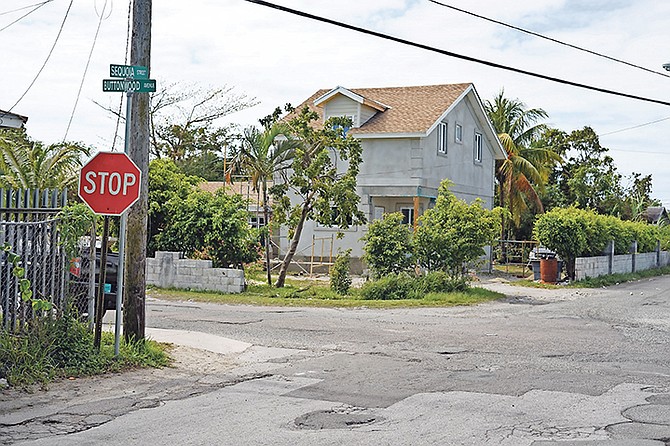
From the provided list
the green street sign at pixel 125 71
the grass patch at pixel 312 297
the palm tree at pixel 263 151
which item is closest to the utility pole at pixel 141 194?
the green street sign at pixel 125 71

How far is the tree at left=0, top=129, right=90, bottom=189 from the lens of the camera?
18.7 m

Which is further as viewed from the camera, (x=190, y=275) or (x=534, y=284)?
(x=534, y=284)

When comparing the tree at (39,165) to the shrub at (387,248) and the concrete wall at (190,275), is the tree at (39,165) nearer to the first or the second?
the concrete wall at (190,275)

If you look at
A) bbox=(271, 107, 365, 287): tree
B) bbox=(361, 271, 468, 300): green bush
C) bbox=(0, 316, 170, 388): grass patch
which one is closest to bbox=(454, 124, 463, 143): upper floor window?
bbox=(271, 107, 365, 287): tree

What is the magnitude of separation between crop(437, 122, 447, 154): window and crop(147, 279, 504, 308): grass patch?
9.65 meters

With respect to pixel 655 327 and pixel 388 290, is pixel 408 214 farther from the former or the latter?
pixel 655 327

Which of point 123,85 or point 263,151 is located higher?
point 263,151

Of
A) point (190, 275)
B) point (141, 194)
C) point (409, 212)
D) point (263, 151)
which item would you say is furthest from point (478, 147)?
point (141, 194)

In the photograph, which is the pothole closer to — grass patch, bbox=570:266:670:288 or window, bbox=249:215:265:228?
grass patch, bbox=570:266:670:288

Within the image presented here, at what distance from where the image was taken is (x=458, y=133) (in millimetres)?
34000

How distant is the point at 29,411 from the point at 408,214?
25.5 meters

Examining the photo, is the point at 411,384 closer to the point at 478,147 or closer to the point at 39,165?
the point at 39,165

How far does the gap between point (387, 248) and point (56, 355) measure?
1391 cm

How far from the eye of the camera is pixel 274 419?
8.34 metres
